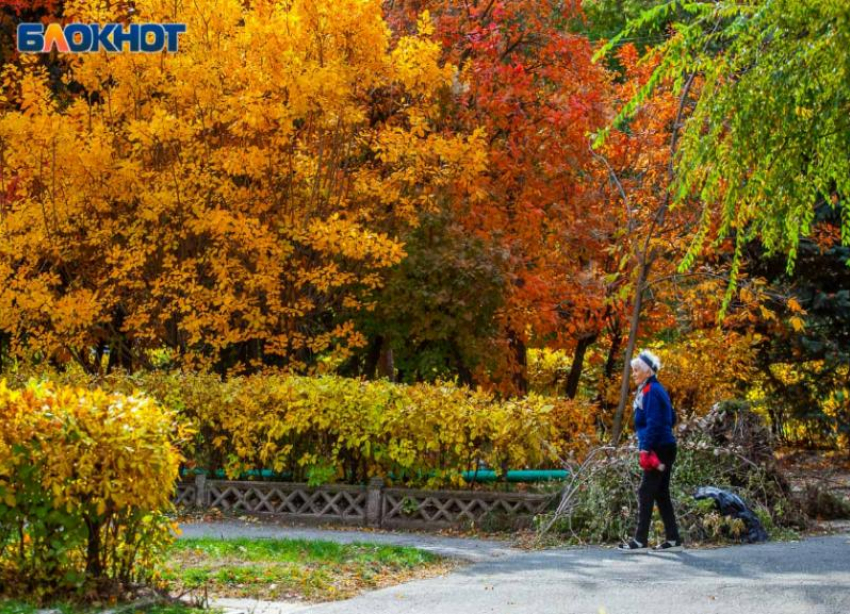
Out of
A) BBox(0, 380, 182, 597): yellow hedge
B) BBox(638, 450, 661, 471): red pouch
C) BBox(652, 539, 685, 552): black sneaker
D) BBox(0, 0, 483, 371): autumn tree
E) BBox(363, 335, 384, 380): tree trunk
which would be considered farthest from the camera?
BBox(363, 335, 384, 380): tree trunk

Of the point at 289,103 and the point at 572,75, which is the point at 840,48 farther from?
the point at 572,75

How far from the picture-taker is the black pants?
9773mm

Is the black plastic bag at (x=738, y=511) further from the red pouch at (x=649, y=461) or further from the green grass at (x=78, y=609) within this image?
the green grass at (x=78, y=609)

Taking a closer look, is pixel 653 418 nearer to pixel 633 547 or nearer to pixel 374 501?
pixel 633 547

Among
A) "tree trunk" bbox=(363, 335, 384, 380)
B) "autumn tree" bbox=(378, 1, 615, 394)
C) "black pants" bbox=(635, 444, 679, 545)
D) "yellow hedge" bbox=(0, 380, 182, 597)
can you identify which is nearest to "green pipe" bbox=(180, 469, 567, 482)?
"black pants" bbox=(635, 444, 679, 545)

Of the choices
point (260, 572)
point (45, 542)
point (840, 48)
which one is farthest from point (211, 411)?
point (840, 48)

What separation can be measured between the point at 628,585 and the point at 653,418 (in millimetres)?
2031

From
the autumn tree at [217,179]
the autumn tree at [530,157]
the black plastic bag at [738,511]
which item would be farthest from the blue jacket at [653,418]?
the autumn tree at [530,157]

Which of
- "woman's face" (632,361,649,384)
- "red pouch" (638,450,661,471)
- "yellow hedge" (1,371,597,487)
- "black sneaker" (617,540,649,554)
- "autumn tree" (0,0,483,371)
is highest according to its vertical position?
"autumn tree" (0,0,483,371)

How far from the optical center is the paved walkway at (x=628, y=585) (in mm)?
7379

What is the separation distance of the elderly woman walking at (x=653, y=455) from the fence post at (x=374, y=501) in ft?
9.48

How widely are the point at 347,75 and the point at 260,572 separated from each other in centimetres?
725

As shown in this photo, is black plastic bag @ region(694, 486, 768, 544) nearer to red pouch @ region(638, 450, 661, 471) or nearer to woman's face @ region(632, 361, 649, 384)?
red pouch @ region(638, 450, 661, 471)

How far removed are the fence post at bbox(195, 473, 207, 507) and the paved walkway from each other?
11.6 feet
